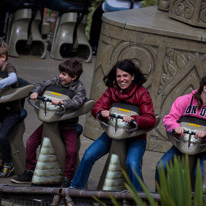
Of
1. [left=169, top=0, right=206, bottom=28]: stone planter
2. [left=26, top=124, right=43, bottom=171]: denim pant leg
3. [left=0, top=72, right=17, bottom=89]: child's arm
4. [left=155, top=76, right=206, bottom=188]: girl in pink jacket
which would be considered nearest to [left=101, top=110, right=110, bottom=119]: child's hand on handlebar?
[left=155, top=76, right=206, bottom=188]: girl in pink jacket

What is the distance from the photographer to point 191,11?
751cm

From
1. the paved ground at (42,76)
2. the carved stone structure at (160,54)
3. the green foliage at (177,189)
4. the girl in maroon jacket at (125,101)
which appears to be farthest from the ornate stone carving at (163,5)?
the green foliage at (177,189)

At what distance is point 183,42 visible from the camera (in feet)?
23.2

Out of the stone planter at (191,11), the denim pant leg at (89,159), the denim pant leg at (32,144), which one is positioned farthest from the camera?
the stone planter at (191,11)

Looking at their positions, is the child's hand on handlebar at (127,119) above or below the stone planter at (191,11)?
below

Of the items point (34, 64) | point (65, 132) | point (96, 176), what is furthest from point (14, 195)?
point (34, 64)

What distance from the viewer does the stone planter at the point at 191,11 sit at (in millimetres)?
7394

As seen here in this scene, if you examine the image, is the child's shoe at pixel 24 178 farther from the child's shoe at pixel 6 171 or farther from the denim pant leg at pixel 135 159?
the denim pant leg at pixel 135 159

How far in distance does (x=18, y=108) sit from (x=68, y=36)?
5.24 m

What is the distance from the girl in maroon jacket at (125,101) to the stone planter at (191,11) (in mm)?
2091

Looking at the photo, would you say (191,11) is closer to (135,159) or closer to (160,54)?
(160,54)

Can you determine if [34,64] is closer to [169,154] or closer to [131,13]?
[131,13]

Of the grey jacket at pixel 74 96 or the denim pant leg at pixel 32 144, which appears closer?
the grey jacket at pixel 74 96

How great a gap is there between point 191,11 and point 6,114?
2.63 metres
